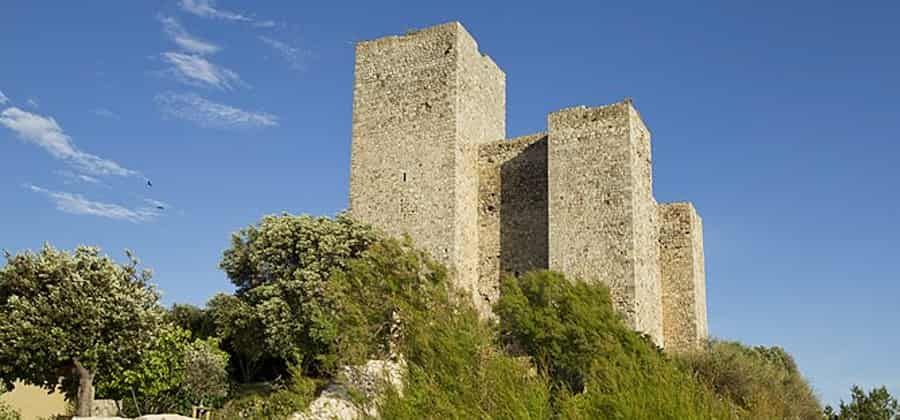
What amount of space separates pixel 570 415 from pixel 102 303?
13934mm

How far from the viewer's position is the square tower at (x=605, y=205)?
2127 centimetres

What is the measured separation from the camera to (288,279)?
67.2ft

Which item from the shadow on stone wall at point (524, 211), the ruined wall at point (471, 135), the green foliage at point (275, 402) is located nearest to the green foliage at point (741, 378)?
the shadow on stone wall at point (524, 211)

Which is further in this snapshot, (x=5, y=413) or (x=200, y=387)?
(x=200, y=387)

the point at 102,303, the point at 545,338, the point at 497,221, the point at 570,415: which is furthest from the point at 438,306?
the point at 497,221

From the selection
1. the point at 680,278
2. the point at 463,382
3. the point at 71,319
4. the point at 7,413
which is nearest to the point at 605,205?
the point at 680,278

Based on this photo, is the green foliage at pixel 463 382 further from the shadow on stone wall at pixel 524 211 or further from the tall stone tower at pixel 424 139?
the shadow on stone wall at pixel 524 211

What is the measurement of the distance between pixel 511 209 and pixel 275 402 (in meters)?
9.19

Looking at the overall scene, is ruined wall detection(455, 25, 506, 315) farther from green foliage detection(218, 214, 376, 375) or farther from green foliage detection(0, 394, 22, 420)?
green foliage detection(0, 394, 22, 420)

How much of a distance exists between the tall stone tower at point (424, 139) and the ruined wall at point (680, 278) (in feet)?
17.2

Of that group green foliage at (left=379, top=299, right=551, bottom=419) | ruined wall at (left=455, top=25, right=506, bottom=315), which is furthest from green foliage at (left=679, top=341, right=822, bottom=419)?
green foliage at (left=379, top=299, right=551, bottom=419)

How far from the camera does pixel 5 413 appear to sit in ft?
56.8

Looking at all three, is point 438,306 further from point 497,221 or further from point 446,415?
point 497,221

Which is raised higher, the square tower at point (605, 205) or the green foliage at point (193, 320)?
the square tower at point (605, 205)
